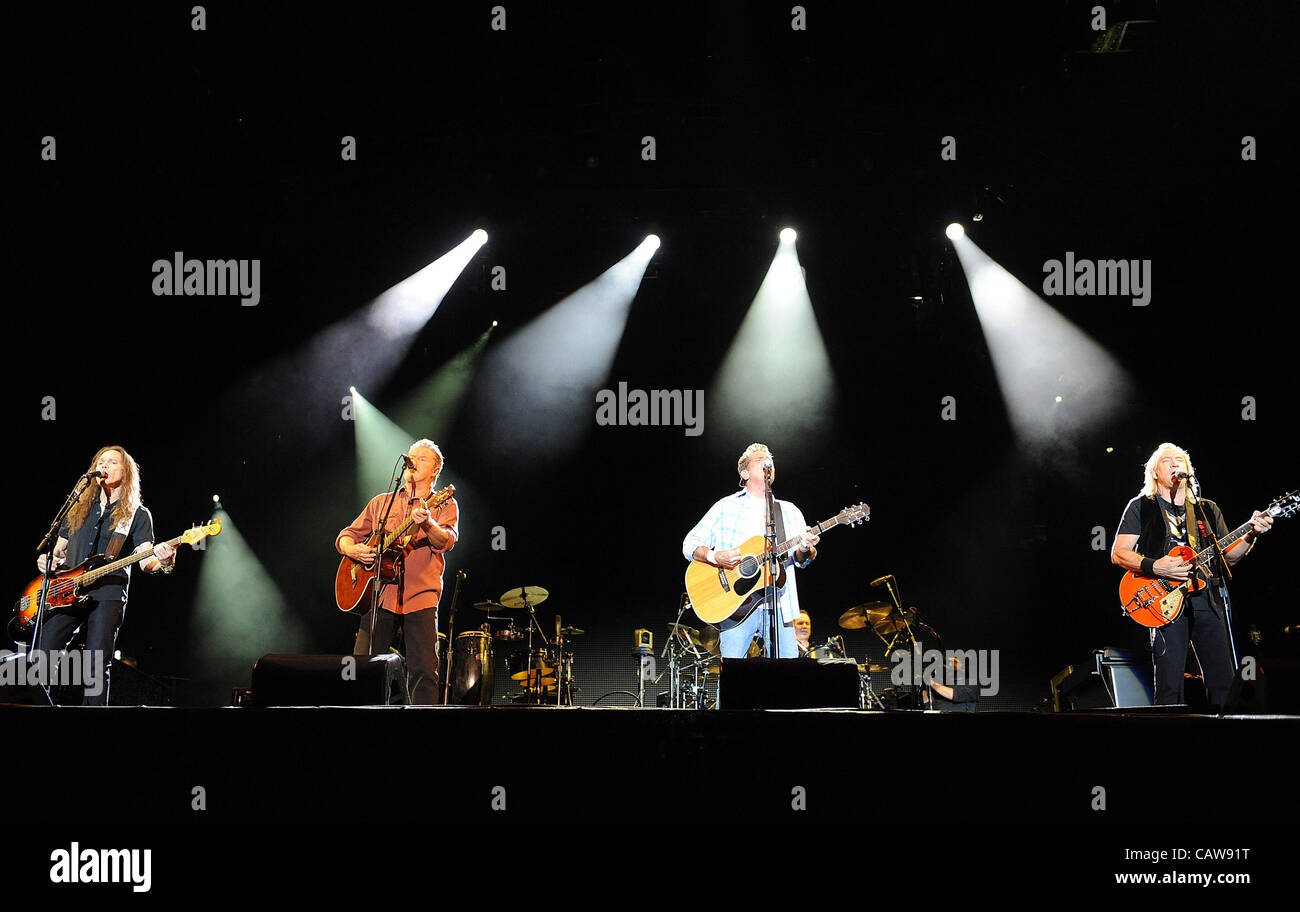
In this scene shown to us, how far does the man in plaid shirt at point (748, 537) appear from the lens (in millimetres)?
6449

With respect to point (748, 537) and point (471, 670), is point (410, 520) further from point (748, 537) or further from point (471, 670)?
point (471, 670)

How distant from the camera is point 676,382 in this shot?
36.1ft

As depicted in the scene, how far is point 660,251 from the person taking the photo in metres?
10.8

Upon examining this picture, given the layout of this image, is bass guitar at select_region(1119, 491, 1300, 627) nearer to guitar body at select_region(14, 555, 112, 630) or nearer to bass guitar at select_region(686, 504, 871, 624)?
bass guitar at select_region(686, 504, 871, 624)

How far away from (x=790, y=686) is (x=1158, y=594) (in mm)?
3899

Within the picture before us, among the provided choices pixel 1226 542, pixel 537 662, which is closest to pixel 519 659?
pixel 537 662

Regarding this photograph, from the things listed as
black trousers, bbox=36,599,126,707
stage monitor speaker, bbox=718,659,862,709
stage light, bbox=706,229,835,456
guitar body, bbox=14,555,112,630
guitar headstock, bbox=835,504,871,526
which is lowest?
stage monitor speaker, bbox=718,659,862,709

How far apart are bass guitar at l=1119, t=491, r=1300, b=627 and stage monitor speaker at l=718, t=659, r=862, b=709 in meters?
3.56

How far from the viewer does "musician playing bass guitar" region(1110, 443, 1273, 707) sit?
6.18 m

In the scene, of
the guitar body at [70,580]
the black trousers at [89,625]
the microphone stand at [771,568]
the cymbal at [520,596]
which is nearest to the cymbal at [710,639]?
the cymbal at [520,596]

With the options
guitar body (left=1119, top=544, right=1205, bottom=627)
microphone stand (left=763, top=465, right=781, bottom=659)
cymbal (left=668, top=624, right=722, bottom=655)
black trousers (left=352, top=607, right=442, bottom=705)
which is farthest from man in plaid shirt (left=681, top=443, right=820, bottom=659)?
cymbal (left=668, top=624, right=722, bottom=655)

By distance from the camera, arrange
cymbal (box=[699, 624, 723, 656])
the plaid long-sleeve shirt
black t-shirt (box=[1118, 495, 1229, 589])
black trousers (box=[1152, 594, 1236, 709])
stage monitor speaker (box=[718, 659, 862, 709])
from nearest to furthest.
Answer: stage monitor speaker (box=[718, 659, 862, 709]) → black trousers (box=[1152, 594, 1236, 709]) → black t-shirt (box=[1118, 495, 1229, 589]) → the plaid long-sleeve shirt → cymbal (box=[699, 624, 723, 656])

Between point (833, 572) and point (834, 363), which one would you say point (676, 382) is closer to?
point (834, 363)

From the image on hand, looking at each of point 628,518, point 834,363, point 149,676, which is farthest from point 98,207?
point 834,363
